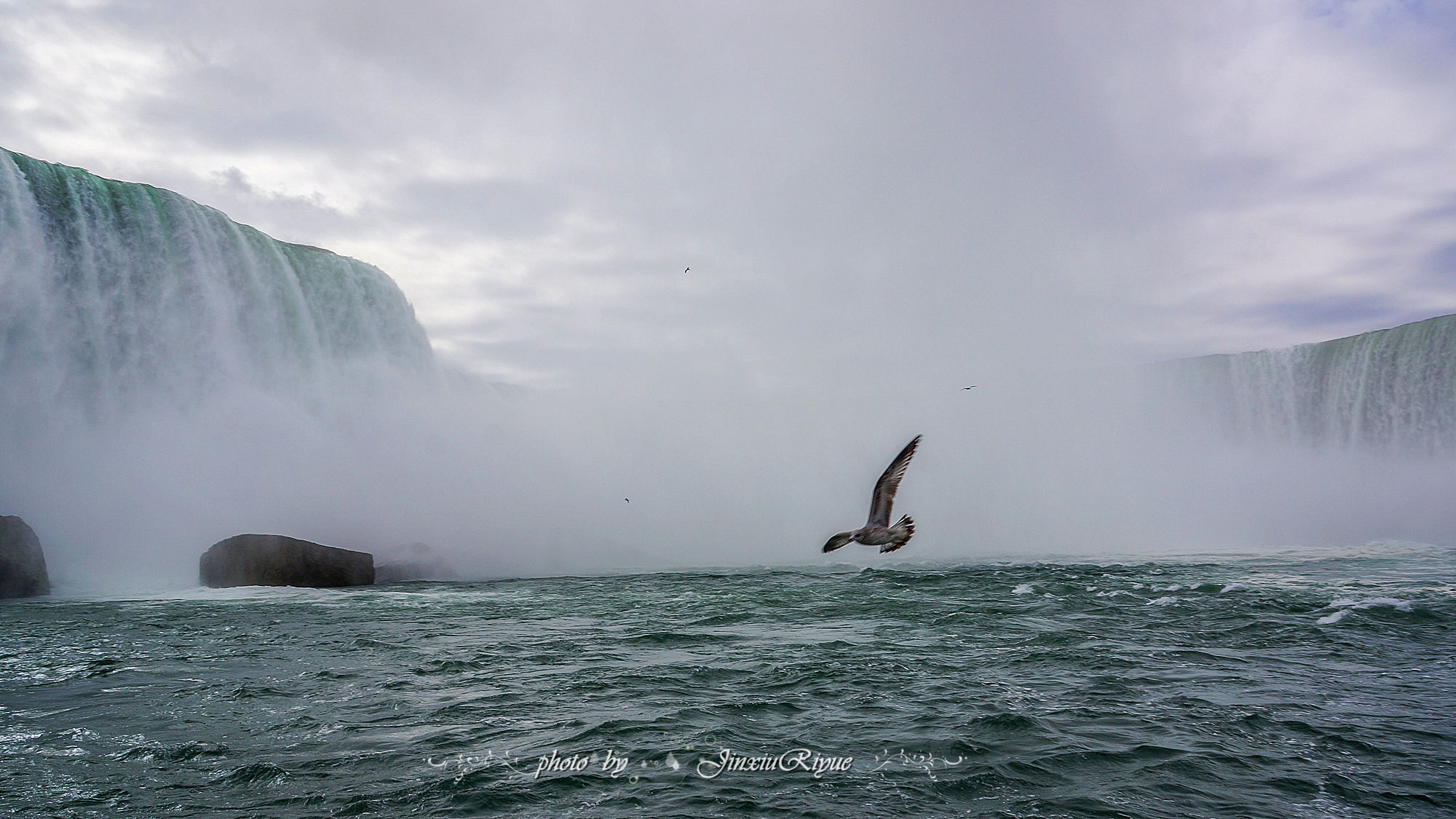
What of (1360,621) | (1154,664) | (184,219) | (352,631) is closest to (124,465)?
(184,219)

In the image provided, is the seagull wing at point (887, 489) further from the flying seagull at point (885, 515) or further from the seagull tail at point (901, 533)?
the seagull tail at point (901, 533)

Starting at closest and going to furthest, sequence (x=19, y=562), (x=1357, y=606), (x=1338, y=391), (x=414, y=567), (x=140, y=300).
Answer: (x=1357, y=606) → (x=19, y=562) → (x=414, y=567) → (x=140, y=300) → (x=1338, y=391)

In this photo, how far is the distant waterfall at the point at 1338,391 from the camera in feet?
138

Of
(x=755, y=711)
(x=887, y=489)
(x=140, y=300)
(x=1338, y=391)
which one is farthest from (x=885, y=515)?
(x=1338, y=391)

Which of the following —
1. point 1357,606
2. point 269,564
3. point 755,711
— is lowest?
point 755,711

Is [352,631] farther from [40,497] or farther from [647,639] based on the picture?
[40,497]

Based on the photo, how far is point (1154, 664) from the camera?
10.0 meters

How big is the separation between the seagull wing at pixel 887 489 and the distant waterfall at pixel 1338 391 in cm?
4763

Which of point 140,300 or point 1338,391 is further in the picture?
point 1338,391

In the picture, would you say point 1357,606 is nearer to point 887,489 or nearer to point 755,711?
point 887,489

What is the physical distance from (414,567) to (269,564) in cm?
411

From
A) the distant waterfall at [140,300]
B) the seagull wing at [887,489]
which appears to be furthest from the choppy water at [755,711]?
the distant waterfall at [140,300]

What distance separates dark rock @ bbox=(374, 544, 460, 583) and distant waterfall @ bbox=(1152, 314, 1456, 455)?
44330mm

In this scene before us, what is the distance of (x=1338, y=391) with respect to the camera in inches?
1767
